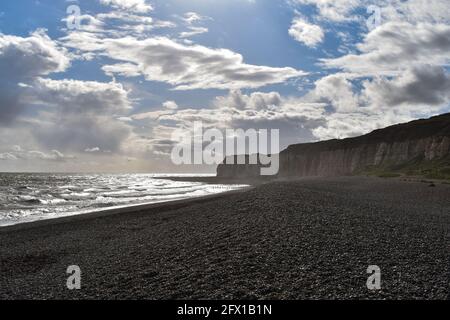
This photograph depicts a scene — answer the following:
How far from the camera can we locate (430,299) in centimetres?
936

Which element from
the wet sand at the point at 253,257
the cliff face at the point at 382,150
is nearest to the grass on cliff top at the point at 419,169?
the cliff face at the point at 382,150

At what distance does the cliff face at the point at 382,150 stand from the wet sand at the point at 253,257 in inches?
2911

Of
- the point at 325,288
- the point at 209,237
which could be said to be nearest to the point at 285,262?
the point at 325,288

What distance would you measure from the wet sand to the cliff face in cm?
7393

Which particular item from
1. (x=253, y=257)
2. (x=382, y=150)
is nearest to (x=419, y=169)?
(x=382, y=150)

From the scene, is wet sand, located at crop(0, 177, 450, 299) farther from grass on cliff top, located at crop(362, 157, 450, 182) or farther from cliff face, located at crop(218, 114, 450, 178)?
cliff face, located at crop(218, 114, 450, 178)

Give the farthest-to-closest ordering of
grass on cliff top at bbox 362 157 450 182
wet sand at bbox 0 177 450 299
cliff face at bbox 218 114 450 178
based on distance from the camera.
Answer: cliff face at bbox 218 114 450 178 < grass on cliff top at bbox 362 157 450 182 < wet sand at bbox 0 177 450 299

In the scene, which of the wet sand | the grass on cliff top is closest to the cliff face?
the grass on cliff top

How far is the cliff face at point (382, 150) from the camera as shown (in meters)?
89.0

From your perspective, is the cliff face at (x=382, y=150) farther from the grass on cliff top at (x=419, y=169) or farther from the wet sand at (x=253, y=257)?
the wet sand at (x=253, y=257)

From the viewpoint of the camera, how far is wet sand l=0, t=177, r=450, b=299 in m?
10.6

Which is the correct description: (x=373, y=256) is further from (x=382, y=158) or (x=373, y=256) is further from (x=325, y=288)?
(x=382, y=158)

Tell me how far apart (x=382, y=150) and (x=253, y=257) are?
101478 millimetres

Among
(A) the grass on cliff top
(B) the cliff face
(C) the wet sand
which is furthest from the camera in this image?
(B) the cliff face
